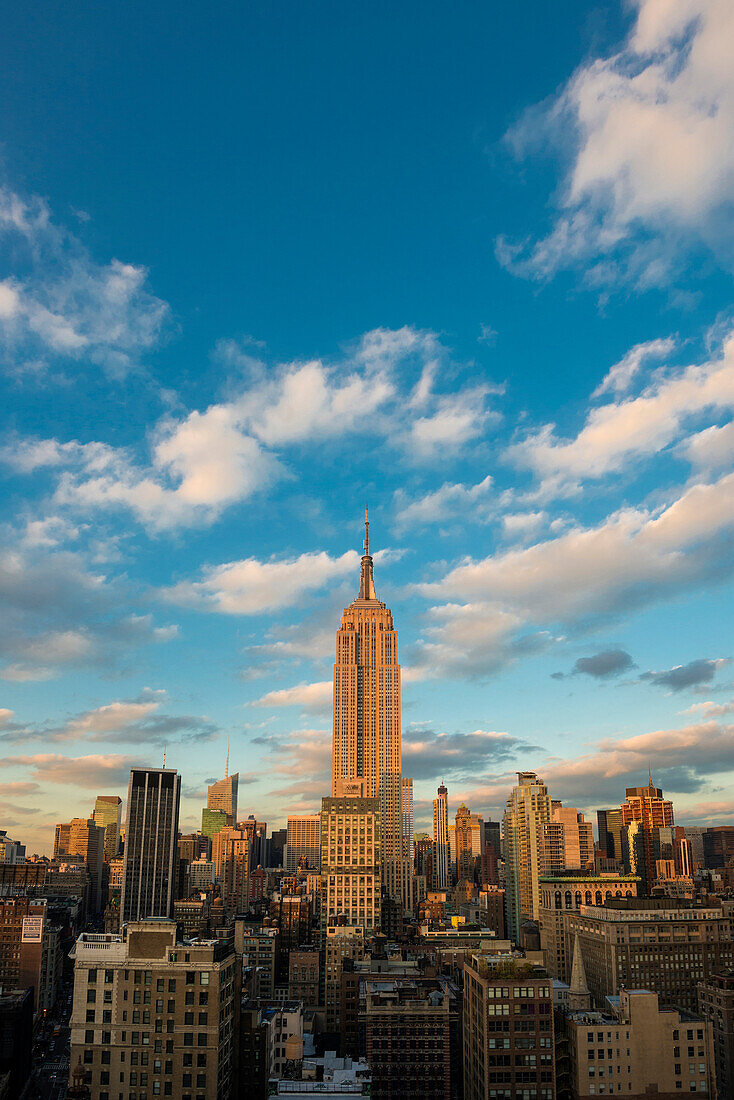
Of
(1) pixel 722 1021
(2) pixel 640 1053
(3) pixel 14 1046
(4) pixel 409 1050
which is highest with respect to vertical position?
(2) pixel 640 1053

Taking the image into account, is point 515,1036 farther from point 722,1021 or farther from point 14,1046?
point 14,1046

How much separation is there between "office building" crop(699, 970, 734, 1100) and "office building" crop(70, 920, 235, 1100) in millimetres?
96423

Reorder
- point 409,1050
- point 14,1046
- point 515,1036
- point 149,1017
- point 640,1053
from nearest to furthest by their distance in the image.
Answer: point 149,1017, point 515,1036, point 640,1053, point 409,1050, point 14,1046

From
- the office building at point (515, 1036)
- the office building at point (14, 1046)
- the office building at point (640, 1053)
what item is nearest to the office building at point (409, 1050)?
the office building at point (515, 1036)

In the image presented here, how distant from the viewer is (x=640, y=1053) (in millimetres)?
120188

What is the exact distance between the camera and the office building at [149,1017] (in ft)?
301

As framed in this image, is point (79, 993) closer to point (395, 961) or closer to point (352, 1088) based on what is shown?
point (352, 1088)

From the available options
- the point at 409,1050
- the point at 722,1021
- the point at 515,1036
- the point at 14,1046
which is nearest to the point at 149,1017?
the point at 515,1036

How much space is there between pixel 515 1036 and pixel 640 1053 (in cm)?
2228

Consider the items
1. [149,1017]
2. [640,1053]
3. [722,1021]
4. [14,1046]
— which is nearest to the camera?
[149,1017]

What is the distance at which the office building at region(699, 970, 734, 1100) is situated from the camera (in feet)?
496

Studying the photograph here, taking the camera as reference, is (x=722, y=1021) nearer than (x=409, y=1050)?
No

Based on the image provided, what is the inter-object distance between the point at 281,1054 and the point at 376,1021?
18.8 m

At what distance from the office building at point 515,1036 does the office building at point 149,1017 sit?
116 ft
